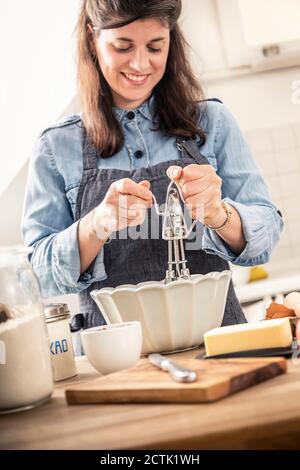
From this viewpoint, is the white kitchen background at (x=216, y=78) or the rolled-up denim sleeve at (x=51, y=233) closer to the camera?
the rolled-up denim sleeve at (x=51, y=233)

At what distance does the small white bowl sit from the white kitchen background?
4.86 ft

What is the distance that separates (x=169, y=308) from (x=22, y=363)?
305mm

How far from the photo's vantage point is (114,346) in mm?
1021

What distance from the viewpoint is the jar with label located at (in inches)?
43.6

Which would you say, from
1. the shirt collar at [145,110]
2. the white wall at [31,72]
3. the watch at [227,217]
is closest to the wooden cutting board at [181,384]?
the watch at [227,217]

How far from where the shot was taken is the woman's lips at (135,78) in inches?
65.0

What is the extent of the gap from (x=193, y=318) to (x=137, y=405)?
35cm

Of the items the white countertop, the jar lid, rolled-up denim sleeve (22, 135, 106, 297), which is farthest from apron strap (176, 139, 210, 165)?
the white countertop

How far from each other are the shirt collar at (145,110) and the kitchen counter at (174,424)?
1.02 metres

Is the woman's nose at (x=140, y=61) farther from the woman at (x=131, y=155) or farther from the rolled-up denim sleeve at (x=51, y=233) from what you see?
the rolled-up denim sleeve at (x=51, y=233)

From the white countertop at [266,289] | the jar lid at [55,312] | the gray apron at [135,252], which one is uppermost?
the gray apron at [135,252]

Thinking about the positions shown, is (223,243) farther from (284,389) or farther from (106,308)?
(284,389)

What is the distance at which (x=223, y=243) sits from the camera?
1457 mm

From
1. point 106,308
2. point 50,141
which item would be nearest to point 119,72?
point 50,141
